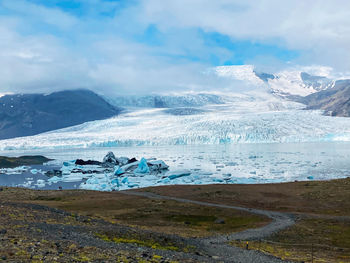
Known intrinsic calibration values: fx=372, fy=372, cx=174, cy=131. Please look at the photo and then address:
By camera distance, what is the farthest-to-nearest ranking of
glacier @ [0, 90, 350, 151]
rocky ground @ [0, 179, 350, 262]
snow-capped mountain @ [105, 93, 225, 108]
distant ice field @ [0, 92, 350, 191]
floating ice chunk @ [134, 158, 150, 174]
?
snow-capped mountain @ [105, 93, 225, 108] → glacier @ [0, 90, 350, 151] → floating ice chunk @ [134, 158, 150, 174] → distant ice field @ [0, 92, 350, 191] → rocky ground @ [0, 179, 350, 262]

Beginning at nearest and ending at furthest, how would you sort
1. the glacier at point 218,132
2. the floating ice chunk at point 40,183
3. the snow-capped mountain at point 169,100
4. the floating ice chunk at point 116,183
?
the floating ice chunk at point 116,183 < the floating ice chunk at point 40,183 < the glacier at point 218,132 < the snow-capped mountain at point 169,100

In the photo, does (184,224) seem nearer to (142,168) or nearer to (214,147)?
(142,168)

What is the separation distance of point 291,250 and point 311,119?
88.6 m

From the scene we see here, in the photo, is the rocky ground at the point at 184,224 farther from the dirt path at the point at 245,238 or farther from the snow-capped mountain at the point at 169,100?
the snow-capped mountain at the point at 169,100

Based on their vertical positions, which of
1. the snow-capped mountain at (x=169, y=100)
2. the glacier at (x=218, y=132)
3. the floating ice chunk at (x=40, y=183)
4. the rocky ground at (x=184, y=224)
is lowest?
the floating ice chunk at (x=40, y=183)

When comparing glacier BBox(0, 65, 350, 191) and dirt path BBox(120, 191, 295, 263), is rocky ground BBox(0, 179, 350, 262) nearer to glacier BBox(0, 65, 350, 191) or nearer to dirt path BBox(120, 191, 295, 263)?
dirt path BBox(120, 191, 295, 263)

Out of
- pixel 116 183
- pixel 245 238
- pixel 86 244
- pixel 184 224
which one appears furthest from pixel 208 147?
pixel 86 244

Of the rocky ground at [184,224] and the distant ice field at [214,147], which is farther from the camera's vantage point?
the distant ice field at [214,147]

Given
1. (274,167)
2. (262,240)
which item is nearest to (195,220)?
(262,240)

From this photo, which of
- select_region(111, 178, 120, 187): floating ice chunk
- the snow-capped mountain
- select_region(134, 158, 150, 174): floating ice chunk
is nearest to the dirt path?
select_region(111, 178, 120, 187): floating ice chunk

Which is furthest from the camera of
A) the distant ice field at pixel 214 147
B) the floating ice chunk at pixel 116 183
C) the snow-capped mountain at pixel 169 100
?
the snow-capped mountain at pixel 169 100

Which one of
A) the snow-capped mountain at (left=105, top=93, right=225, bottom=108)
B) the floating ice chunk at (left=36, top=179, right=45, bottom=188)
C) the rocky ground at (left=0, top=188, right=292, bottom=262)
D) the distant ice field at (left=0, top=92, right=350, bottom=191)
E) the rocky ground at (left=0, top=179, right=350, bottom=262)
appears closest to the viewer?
the rocky ground at (left=0, top=188, right=292, bottom=262)

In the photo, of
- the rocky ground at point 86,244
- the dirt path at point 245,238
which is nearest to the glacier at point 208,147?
the dirt path at point 245,238

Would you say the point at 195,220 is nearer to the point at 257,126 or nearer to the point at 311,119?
the point at 257,126
